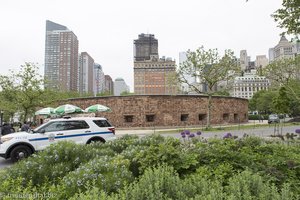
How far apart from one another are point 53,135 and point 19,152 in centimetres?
157

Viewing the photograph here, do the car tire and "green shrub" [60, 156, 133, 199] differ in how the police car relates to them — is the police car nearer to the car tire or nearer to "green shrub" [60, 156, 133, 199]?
the car tire

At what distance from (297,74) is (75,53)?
214 feet

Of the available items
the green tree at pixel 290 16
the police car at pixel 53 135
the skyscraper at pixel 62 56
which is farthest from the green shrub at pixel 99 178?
the skyscraper at pixel 62 56

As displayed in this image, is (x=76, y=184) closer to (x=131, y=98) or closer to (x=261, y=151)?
(x=261, y=151)

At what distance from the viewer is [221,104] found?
120 ft

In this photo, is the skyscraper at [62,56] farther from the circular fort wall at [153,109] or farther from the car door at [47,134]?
the car door at [47,134]

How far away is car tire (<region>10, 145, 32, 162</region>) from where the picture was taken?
34.1 feet

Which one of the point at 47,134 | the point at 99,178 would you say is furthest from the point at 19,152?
the point at 99,178

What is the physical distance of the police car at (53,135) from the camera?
10469mm

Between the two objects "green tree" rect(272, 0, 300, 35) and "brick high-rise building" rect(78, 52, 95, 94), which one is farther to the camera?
"brick high-rise building" rect(78, 52, 95, 94)

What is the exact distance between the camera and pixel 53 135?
11.1 metres

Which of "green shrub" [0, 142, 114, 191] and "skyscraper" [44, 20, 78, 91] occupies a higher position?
"skyscraper" [44, 20, 78, 91]

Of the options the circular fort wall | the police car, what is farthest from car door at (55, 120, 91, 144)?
the circular fort wall

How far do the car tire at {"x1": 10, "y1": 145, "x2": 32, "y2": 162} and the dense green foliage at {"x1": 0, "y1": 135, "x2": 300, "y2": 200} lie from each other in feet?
18.3
